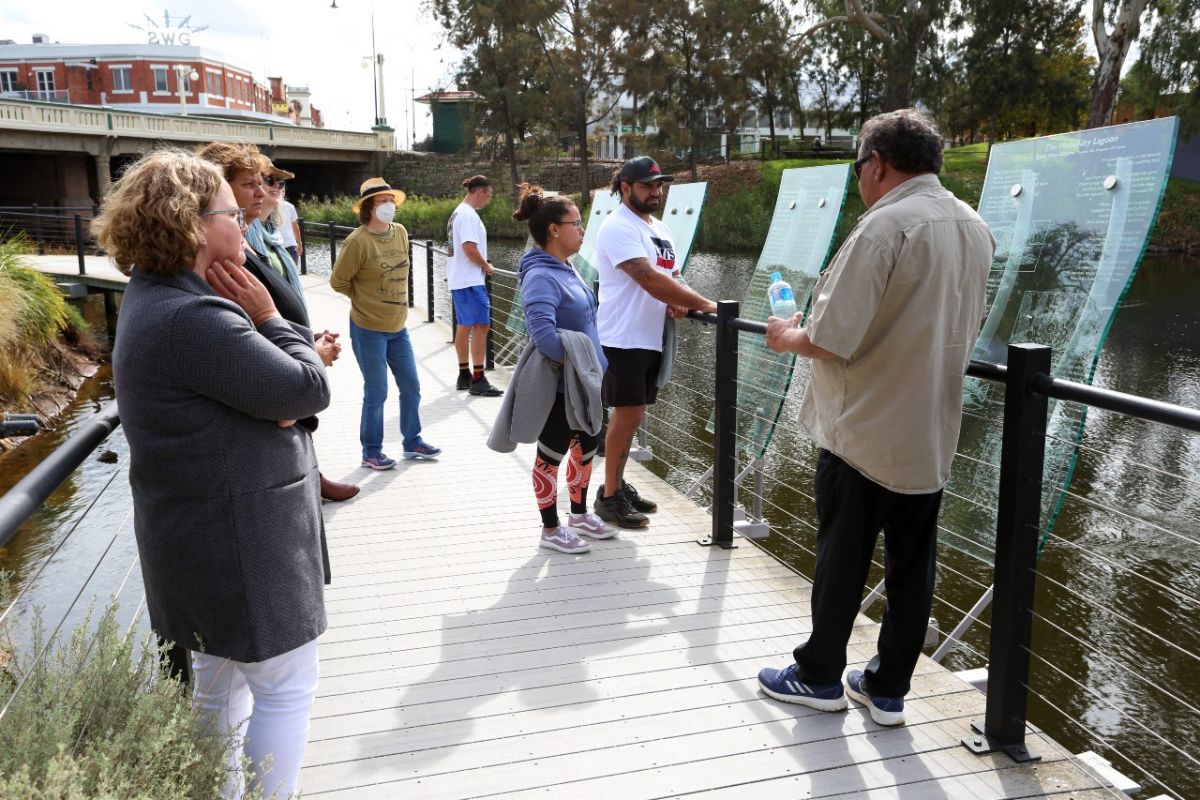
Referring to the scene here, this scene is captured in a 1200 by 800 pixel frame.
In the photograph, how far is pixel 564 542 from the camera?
175 inches

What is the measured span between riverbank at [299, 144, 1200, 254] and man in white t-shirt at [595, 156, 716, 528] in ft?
74.6

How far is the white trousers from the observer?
Result: 2.15 m

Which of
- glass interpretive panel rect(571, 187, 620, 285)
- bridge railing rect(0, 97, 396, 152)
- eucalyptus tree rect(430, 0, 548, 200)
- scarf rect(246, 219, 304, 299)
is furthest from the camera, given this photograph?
eucalyptus tree rect(430, 0, 548, 200)

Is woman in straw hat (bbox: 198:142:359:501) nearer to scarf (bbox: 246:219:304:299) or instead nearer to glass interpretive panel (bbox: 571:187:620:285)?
scarf (bbox: 246:219:304:299)

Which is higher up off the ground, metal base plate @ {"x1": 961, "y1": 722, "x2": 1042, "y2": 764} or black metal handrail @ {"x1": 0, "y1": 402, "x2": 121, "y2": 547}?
black metal handrail @ {"x1": 0, "y1": 402, "x2": 121, "y2": 547}

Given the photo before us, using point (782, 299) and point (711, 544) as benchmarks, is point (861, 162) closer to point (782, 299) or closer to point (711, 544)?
point (782, 299)

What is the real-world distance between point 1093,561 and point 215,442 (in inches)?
245

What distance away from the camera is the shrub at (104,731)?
1.57 metres

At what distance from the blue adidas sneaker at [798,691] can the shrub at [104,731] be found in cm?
169

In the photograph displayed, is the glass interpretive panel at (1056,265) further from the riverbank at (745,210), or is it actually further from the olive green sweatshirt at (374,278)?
the riverbank at (745,210)

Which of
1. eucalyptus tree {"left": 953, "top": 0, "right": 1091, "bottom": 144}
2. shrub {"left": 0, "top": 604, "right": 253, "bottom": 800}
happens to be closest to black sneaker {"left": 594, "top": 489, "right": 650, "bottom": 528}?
shrub {"left": 0, "top": 604, "right": 253, "bottom": 800}

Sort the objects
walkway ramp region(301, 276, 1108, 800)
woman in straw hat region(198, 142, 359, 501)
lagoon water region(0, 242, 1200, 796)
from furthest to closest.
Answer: lagoon water region(0, 242, 1200, 796), walkway ramp region(301, 276, 1108, 800), woman in straw hat region(198, 142, 359, 501)

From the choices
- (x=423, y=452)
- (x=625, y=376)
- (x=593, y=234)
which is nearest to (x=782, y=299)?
(x=625, y=376)

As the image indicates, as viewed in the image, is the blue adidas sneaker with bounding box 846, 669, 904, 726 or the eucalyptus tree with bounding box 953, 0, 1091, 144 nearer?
the blue adidas sneaker with bounding box 846, 669, 904, 726
